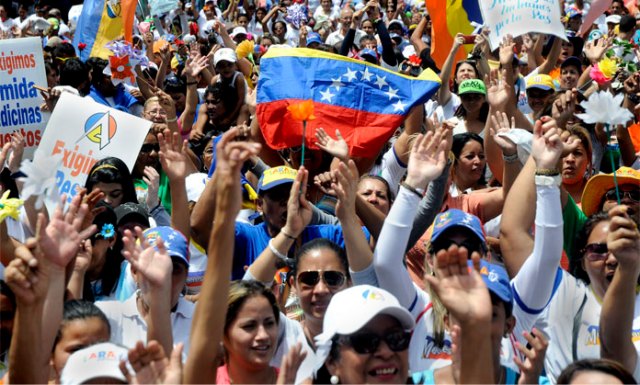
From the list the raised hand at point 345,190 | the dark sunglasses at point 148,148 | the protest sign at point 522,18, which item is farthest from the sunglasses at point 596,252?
the protest sign at point 522,18

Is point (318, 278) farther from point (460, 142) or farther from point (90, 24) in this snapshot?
point (90, 24)

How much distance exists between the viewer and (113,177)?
589 cm

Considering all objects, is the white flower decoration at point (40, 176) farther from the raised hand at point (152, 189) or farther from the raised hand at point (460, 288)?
the raised hand at point (152, 189)

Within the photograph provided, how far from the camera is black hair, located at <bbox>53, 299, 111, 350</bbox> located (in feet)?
12.9

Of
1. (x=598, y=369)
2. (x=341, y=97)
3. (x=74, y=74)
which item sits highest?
(x=74, y=74)

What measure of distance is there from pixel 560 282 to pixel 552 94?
3.92 meters

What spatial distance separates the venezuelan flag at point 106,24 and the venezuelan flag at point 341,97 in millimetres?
4594

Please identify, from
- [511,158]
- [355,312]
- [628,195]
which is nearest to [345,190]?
[355,312]

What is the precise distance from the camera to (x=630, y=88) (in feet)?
27.3

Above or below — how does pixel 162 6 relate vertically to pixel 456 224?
above

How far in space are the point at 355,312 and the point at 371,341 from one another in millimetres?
110

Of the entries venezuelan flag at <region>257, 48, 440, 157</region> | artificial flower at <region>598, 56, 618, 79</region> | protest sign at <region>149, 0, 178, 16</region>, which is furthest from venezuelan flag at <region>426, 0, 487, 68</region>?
protest sign at <region>149, 0, 178, 16</region>

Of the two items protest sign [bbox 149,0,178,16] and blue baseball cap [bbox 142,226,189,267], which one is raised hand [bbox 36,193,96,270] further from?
protest sign [bbox 149,0,178,16]

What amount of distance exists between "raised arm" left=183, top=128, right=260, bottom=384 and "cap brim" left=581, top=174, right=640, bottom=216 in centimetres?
277
